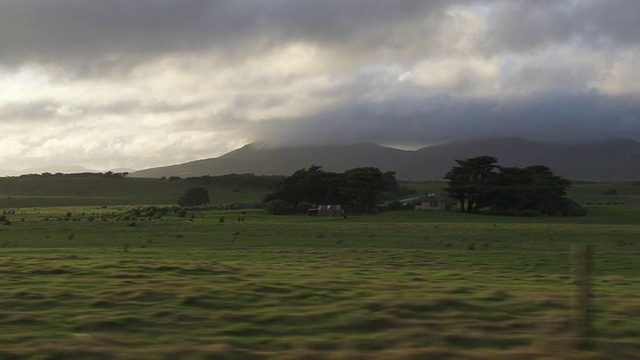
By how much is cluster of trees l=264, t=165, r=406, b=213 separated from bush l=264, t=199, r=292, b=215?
218 millimetres

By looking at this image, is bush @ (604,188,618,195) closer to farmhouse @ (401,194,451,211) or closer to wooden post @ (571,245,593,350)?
farmhouse @ (401,194,451,211)

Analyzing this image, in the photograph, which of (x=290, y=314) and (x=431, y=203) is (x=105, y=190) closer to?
(x=431, y=203)

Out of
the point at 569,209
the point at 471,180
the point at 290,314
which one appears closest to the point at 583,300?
the point at 290,314

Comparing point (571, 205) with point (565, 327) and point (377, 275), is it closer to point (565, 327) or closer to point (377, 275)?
point (377, 275)

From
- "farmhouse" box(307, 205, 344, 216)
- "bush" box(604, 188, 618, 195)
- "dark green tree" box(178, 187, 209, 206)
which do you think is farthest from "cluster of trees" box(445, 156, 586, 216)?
"bush" box(604, 188, 618, 195)

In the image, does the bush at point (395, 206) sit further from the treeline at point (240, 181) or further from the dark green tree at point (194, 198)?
the treeline at point (240, 181)

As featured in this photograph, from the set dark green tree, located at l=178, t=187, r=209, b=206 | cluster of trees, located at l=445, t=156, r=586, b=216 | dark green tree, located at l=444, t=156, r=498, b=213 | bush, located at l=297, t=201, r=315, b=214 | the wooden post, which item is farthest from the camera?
dark green tree, located at l=178, t=187, r=209, b=206

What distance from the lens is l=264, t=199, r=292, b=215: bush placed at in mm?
79188

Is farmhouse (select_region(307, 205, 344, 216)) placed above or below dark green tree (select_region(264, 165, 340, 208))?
below

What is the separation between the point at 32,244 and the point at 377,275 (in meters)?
23.7

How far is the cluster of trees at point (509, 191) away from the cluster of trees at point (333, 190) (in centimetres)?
1011

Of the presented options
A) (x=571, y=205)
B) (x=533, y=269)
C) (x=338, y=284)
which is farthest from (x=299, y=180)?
(x=338, y=284)

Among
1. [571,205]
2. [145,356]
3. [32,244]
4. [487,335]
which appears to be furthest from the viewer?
[571,205]

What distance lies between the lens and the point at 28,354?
7.75m
